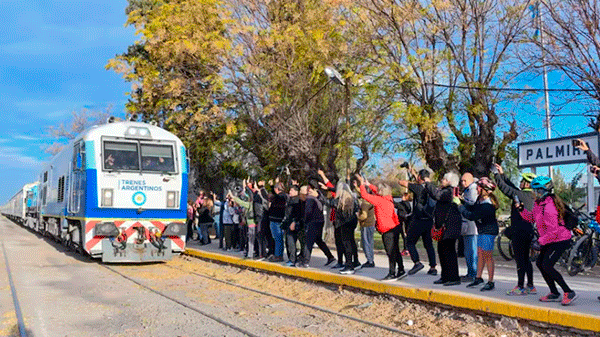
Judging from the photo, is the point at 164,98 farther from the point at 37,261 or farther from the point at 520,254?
the point at 520,254

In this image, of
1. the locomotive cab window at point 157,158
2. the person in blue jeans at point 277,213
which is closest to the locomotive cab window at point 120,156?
the locomotive cab window at point 157,158

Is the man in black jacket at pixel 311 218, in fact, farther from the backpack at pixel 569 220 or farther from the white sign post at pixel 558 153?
the backpack at pixel 569 220

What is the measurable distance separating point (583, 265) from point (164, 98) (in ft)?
53.8

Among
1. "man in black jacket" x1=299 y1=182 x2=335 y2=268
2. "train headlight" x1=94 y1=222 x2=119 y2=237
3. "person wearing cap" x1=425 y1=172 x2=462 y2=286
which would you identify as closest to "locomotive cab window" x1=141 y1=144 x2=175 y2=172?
"train headlight" x1=94 y1=222 x2=119 y2=237

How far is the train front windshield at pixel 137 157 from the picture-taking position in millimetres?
14008

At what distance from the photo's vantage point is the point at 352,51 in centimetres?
1838

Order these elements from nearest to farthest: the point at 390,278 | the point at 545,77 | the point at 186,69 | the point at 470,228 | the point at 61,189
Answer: the point at 470,228, the point at 390,278, the point at 545,77, the point at 61,189, the point at 186,69

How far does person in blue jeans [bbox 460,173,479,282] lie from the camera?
855 centimetres

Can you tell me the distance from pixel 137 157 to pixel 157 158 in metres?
0.50

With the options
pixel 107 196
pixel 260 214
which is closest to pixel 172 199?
pixel 107 196

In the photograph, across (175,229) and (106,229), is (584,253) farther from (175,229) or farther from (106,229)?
(106,229)

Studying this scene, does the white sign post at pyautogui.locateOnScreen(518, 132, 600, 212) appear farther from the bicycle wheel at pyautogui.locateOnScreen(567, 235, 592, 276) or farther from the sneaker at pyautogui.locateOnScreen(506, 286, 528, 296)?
the sneaker at pyautogui.locateOnScreen(506, 286, 528, 296)

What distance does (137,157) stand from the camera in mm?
14359

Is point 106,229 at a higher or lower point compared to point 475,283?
higher
